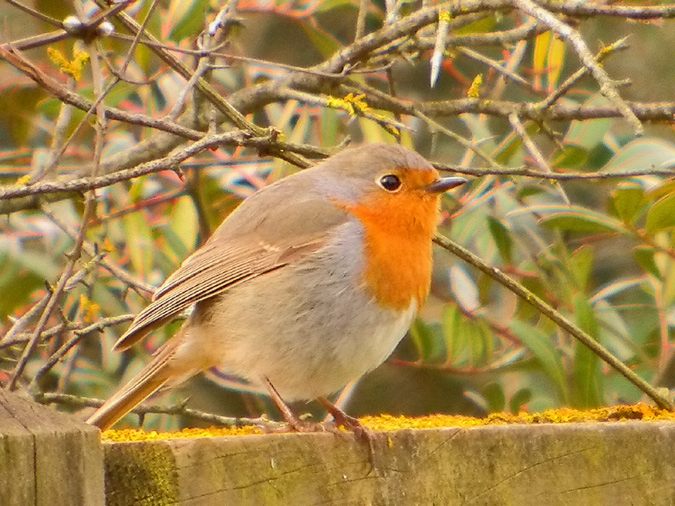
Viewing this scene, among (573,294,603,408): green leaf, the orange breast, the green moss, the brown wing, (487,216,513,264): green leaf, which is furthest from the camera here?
(487,216,513,264): green leaf

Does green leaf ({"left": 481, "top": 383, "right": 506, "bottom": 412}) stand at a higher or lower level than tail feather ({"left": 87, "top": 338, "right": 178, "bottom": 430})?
higher

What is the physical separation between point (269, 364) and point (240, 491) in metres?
1.36

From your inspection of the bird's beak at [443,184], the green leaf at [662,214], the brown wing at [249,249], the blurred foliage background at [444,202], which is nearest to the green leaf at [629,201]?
the blurred foliage background at [444,202]

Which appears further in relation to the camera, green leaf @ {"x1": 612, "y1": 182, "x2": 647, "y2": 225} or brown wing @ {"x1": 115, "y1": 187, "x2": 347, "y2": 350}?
green leaf @ {"x1": 612, "y1": 182, "x2": 647, "y2": 225}

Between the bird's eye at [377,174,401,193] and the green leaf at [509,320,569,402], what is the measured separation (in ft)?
2.55

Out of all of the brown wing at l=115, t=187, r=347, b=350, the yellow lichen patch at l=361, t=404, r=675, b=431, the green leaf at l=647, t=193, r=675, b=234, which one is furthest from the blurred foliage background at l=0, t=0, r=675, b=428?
the yellow lichen patch at l=361, t=404, r=675, b=431

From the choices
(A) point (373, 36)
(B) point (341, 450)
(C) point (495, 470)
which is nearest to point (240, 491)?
(B) point (341, 450)

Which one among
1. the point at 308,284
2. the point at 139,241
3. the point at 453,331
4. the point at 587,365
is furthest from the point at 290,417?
the point at 139,241

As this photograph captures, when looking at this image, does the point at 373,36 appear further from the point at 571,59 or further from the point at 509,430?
the point at 571,59

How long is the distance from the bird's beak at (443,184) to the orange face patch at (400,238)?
0.8 inches

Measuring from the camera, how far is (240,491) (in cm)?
189

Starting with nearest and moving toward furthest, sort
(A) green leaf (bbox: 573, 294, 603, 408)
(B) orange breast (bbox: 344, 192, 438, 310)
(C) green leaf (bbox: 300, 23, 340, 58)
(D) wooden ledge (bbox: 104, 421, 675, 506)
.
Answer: (D) wooden ledge (bbox: 104, 421, 675, 506) < (B) orange breast (bbox: 344, 192, 438, 310) < (A) green leaf (bbox: 573, 294, 603, 408) < (C) green leaf (bbox: 300, 23, 340, 58)

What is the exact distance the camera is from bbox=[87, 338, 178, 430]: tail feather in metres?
3.09

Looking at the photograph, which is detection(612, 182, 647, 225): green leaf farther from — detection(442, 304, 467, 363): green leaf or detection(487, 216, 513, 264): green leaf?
detection(442, 304, 467, 363): green leaf
